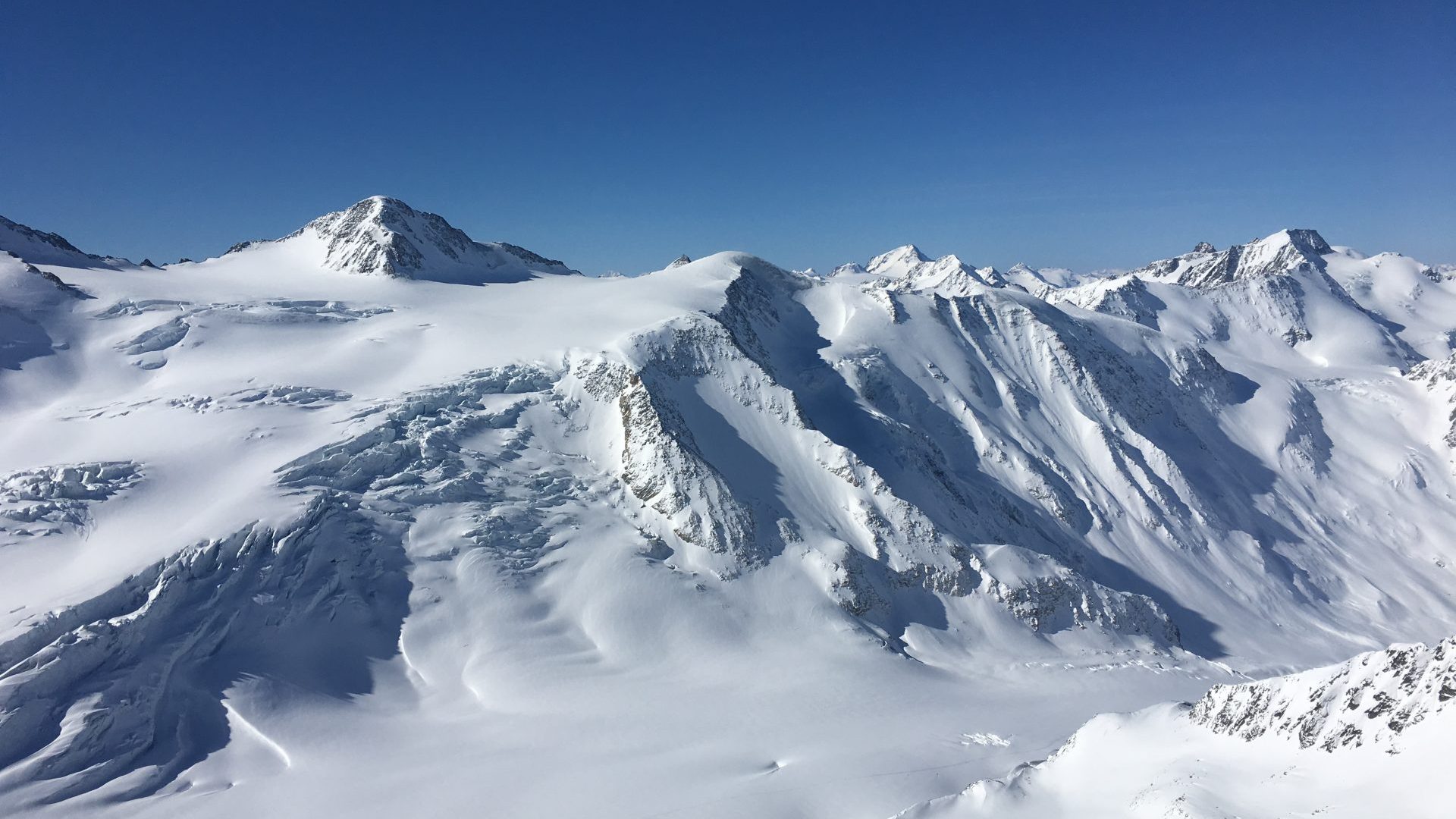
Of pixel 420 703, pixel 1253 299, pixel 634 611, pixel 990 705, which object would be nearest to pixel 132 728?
pixel 420 703

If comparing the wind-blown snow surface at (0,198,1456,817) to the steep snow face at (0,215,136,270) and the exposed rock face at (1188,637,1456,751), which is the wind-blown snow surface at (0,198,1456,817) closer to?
the steep snow face at (0,215,136,270)

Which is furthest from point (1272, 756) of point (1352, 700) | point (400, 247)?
point (400, 247)

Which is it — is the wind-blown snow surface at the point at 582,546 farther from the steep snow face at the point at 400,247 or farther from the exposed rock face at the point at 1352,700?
the exposed rock face at the point at 1352,700

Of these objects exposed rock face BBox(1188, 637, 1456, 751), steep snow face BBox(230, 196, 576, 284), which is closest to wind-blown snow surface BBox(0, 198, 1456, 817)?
steep snow face BBox(230, 196, 576, 284)

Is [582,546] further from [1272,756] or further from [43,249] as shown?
[43,249]

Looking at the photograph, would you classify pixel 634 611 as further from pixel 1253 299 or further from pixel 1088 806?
pixel 1253 299

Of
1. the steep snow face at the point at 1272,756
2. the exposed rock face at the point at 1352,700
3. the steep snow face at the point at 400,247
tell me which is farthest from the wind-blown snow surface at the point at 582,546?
the exposed rock face at the point at 1352,700
